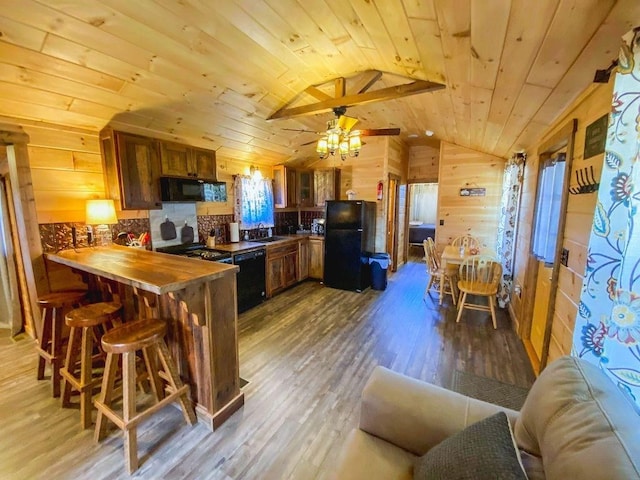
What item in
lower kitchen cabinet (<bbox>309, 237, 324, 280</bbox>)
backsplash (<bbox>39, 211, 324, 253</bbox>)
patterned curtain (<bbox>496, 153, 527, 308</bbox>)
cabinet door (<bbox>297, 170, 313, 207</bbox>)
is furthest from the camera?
cabinet door (<bbox>297, 170, 313, 207</bbox>)

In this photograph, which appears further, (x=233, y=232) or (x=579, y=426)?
(x=233, y=232)

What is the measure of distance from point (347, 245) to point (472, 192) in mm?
2429

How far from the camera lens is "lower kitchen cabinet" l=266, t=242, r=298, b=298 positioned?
4.38 m

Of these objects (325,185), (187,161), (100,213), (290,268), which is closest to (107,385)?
(100,213)

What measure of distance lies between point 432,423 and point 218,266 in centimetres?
162

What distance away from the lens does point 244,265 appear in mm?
3854

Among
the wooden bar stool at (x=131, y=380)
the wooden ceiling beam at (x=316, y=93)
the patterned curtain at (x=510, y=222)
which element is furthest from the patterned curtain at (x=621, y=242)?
the patterned curtain at (x=510, y=222)

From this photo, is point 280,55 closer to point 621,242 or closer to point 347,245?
point 621,242

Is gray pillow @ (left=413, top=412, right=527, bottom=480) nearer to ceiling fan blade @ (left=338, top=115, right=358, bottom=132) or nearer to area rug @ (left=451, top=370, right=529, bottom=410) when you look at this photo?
area rug @ (left=451, top=370, right=529, bottom=410)

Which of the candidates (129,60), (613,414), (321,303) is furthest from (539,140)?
(129,60)

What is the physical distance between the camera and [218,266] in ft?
6.77

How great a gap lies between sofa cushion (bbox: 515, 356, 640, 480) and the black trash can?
12.3 feet

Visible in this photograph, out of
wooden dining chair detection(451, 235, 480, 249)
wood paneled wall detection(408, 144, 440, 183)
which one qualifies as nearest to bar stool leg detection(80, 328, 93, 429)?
wooden dining chair detection(451, 235, 480, 249)

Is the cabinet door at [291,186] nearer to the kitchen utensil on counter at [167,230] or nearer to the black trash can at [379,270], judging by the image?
the black trash can at [379,270]
